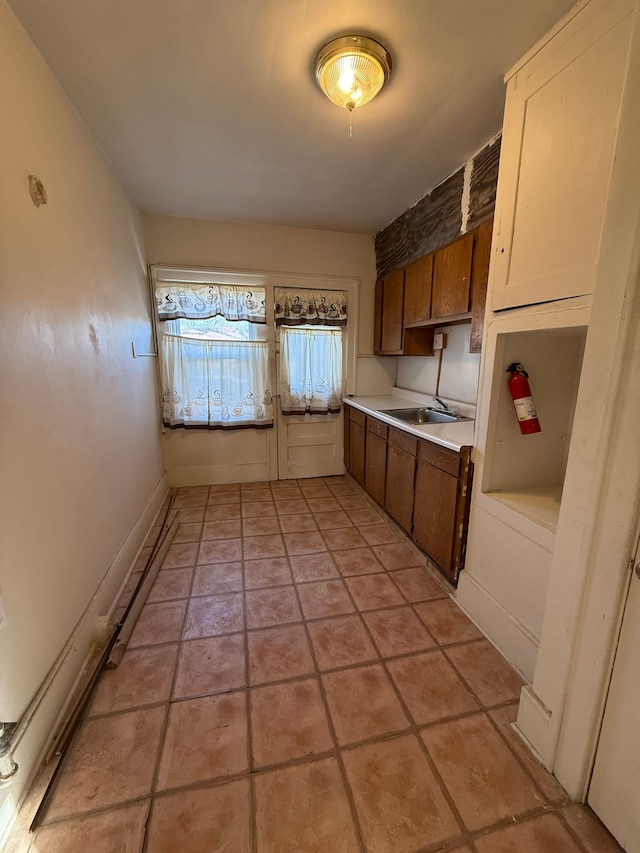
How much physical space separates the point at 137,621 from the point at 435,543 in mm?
1726

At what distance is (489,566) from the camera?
1752 mm

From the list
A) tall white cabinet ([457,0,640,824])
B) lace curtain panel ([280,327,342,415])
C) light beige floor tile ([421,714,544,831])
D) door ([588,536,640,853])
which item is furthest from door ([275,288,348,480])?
door ([588,536,640,853])

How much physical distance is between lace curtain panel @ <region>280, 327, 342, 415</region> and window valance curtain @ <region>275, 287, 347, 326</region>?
0.09 metres

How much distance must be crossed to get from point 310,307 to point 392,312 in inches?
32.3

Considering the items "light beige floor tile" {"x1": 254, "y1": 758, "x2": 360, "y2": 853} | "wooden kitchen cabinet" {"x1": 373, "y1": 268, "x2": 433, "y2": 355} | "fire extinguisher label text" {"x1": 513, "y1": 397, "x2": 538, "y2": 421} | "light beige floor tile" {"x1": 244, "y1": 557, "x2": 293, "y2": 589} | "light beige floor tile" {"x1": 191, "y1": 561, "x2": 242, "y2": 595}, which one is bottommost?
"light beige floor tile" {"x1": 254, "y1": 758, "x2": 360, "y2": 853}

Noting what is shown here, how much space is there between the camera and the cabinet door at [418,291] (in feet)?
8.59

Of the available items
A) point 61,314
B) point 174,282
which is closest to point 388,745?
point 61,314

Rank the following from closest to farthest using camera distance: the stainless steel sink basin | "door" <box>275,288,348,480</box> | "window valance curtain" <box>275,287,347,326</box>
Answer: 1. the stainless steel sink basin
2. "window valance curtain" <box>275,287,347,326</box>
3. "door" <box>275,288,348,480</box>

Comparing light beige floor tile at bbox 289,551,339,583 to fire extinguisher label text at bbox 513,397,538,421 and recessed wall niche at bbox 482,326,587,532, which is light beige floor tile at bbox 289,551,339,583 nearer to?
recessed wall niche at bbox 482,326,587,532

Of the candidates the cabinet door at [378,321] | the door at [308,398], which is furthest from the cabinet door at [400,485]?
the cabinet door at [378,321]

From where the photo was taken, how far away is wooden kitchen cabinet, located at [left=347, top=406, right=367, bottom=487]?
3312 millimetres

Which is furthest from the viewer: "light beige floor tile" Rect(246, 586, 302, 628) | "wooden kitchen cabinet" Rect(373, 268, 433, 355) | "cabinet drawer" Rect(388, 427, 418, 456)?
"wooden kitchen cabinet" Rect(373, 268, 433, 355)

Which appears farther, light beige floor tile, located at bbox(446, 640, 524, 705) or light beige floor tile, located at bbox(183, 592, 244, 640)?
light beige floor tile, located at bbox(183, 592, 244, 640)

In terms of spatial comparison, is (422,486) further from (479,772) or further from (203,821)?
(203,821)
